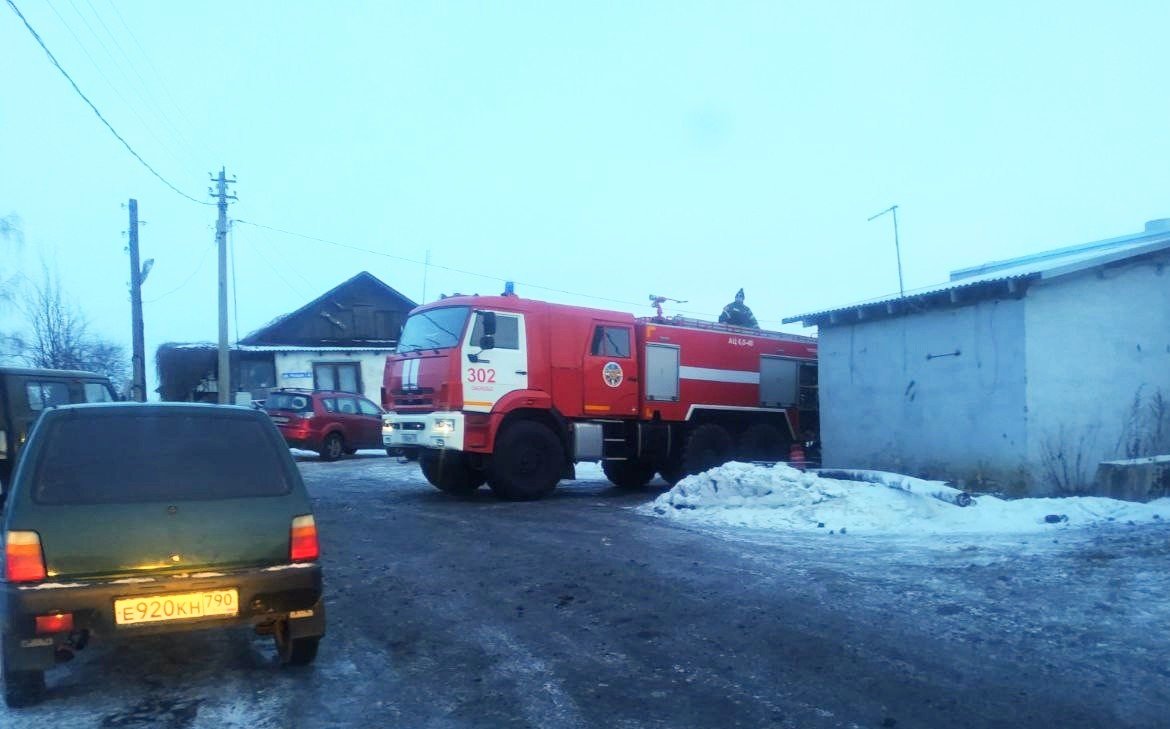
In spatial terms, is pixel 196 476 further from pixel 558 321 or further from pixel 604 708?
pixel 558 321

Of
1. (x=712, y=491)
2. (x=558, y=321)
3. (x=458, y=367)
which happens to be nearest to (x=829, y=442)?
(x=712, y=491)

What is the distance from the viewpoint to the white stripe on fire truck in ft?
53.5

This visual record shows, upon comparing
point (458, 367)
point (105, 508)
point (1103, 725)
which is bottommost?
point (1103, 725)

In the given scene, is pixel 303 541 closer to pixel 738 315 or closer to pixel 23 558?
pixel 23 558

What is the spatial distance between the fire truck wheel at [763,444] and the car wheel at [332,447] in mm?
10067

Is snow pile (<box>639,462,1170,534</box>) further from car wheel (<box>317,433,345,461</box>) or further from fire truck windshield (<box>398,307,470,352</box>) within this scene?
car wheel (<box>317,433,345,461</box>)

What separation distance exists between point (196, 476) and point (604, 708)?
8.17 feet

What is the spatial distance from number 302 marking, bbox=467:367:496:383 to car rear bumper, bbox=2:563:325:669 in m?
7.97

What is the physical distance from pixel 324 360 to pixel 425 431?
77.5ft

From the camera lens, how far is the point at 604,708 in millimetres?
4891

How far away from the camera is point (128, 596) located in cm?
471

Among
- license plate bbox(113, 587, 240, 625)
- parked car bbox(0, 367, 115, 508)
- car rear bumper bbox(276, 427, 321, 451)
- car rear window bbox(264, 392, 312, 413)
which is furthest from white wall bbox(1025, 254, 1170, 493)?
car rear window bbox(264, 392, 312, 413)

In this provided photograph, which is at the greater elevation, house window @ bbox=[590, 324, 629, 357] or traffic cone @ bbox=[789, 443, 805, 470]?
house window @ bbox=[590, 324, 629, 357]

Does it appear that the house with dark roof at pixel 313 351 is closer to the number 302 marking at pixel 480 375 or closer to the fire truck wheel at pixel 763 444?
the fire truck wheel at pixel 763 444
